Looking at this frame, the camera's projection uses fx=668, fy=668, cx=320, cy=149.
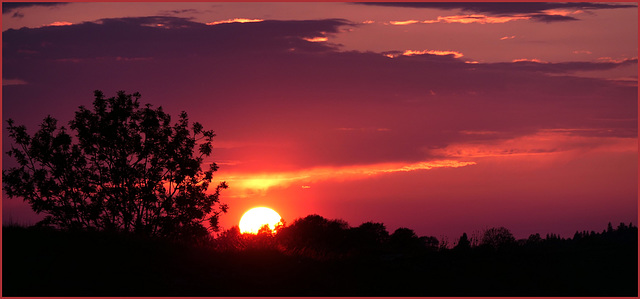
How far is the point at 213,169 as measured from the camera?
34.4 meters

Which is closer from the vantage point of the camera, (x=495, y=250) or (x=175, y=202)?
(x=495, y=250)

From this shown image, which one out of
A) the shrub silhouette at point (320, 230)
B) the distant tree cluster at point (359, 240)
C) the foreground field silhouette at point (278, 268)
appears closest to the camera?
the foreground field silhouette at point (278, 268)

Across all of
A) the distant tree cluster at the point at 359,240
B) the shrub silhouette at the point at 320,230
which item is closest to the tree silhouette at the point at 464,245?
the distant tree cluster at the point at 359,240

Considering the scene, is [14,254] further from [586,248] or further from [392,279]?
[586,248]

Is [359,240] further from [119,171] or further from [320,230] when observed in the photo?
[119,171]

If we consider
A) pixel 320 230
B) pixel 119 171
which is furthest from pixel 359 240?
pixel 119 171

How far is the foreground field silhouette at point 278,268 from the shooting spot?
1825cm

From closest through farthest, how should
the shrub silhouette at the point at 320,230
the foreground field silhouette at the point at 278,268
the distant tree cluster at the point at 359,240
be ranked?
the foreground field silhouette at the point at 278,268
the distant tree cluster at the point at 359,240
the shrub silhouette at the point at 320,230

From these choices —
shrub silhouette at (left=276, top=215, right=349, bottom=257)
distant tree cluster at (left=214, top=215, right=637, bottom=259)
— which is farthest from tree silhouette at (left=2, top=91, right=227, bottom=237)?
shrub silhouette at (left=276, top=215, right=349, bottom=257)

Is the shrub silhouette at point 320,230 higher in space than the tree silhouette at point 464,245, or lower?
higher

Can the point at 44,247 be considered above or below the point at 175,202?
below

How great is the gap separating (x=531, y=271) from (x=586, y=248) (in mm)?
4054

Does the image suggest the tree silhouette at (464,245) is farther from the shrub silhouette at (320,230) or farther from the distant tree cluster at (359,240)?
the shrub silhouette at (320,230)

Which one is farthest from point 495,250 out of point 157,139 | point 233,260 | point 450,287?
point 157,139
